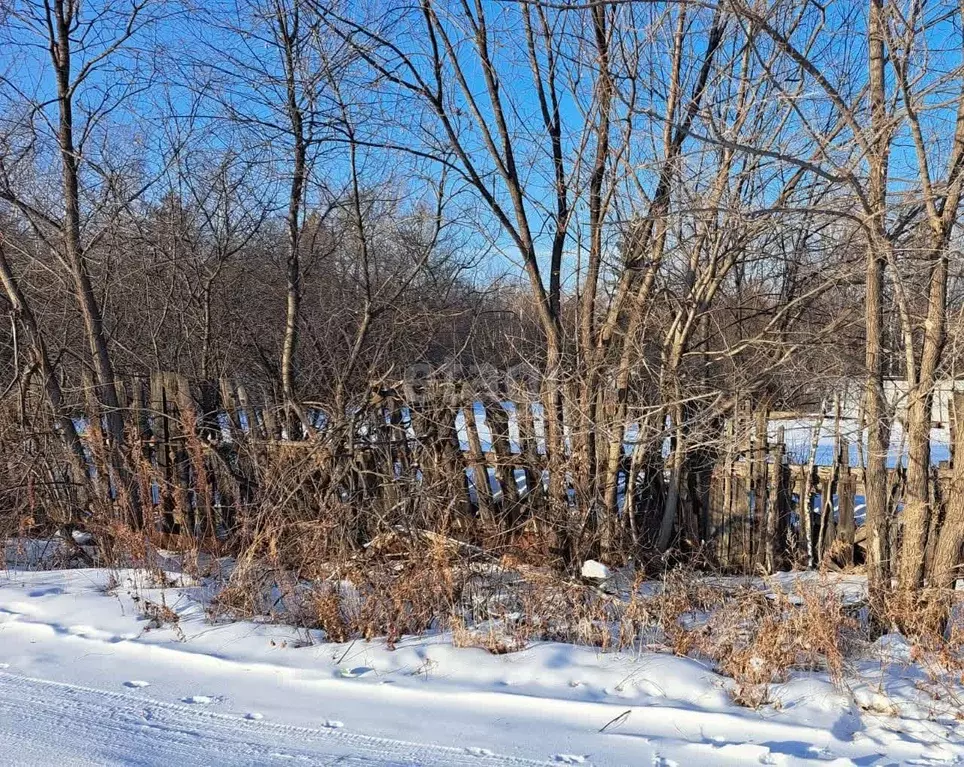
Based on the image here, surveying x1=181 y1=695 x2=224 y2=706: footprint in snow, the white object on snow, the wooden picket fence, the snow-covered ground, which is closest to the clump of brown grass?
the snow-covered ground

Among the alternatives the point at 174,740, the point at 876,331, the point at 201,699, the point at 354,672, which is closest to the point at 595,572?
the point at 354,672

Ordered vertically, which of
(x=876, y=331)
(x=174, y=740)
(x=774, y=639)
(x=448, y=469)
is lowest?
(x=174, y=740)

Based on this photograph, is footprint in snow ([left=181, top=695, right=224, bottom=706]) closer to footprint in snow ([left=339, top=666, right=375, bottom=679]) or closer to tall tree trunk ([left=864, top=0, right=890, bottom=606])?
footprint in snow ([left=339, top=666, right=375, bottom=679])

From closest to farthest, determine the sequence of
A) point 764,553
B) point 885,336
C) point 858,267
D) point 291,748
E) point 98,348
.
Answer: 1. point 291,748
2. point 858,267
3. point 885,336
4. point 764,553
5. point 98,348

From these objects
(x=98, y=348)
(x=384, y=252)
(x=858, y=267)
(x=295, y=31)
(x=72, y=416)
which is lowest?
(x=72, y=416)

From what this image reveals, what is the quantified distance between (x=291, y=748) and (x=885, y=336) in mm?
5202

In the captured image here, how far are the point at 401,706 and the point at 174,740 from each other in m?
0.98

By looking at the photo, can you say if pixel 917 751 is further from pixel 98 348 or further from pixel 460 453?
pixel 98 348

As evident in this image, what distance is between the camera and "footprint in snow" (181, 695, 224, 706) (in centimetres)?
376

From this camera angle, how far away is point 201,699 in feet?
12.5

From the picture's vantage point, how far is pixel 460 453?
6391 millimetres

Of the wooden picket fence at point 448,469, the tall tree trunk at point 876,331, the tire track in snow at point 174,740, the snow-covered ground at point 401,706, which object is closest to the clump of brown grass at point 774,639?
the snow-covered ground at point 401,706

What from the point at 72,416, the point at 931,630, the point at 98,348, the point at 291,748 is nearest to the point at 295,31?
the point at 98,348

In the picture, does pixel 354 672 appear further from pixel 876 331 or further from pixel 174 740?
pixel 876 331
